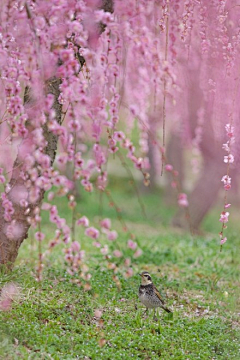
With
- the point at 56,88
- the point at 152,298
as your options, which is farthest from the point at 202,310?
the point at 56,88

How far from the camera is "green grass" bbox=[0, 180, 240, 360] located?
5.28m

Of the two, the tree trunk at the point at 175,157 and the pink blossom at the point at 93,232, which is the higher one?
the pink blossom at the point at 93,232

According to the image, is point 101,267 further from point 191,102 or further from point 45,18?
point 191,102

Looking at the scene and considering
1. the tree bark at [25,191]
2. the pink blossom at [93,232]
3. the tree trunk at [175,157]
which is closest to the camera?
the pink blossom at [93,232]

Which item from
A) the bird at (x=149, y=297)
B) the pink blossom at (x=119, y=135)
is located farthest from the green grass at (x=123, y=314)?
the pink blossom at (x=119, y=135)

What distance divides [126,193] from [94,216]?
20.0ft

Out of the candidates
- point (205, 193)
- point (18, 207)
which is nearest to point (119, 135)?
point (18, 207)

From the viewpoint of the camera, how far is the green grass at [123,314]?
5.28 metres

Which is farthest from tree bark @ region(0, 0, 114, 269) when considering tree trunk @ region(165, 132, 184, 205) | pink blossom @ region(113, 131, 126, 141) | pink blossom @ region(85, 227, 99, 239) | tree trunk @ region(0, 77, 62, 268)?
tree trunk @ region(165, 132, 184, 205)

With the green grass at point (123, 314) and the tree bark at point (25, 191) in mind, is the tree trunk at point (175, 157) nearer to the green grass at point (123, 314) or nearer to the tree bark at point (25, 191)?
the green grass at point (123, 314)

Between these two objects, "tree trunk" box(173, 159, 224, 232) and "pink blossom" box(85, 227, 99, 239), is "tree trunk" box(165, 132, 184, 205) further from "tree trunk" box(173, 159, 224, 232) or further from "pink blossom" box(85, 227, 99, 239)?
"pink blossom" box(85, 227, 99, 239)

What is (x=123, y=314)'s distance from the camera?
6.35m

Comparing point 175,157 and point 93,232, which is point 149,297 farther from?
point 175,157

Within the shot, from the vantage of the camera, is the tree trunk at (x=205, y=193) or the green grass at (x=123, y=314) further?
the tree trunk at (x=205, y=193)
